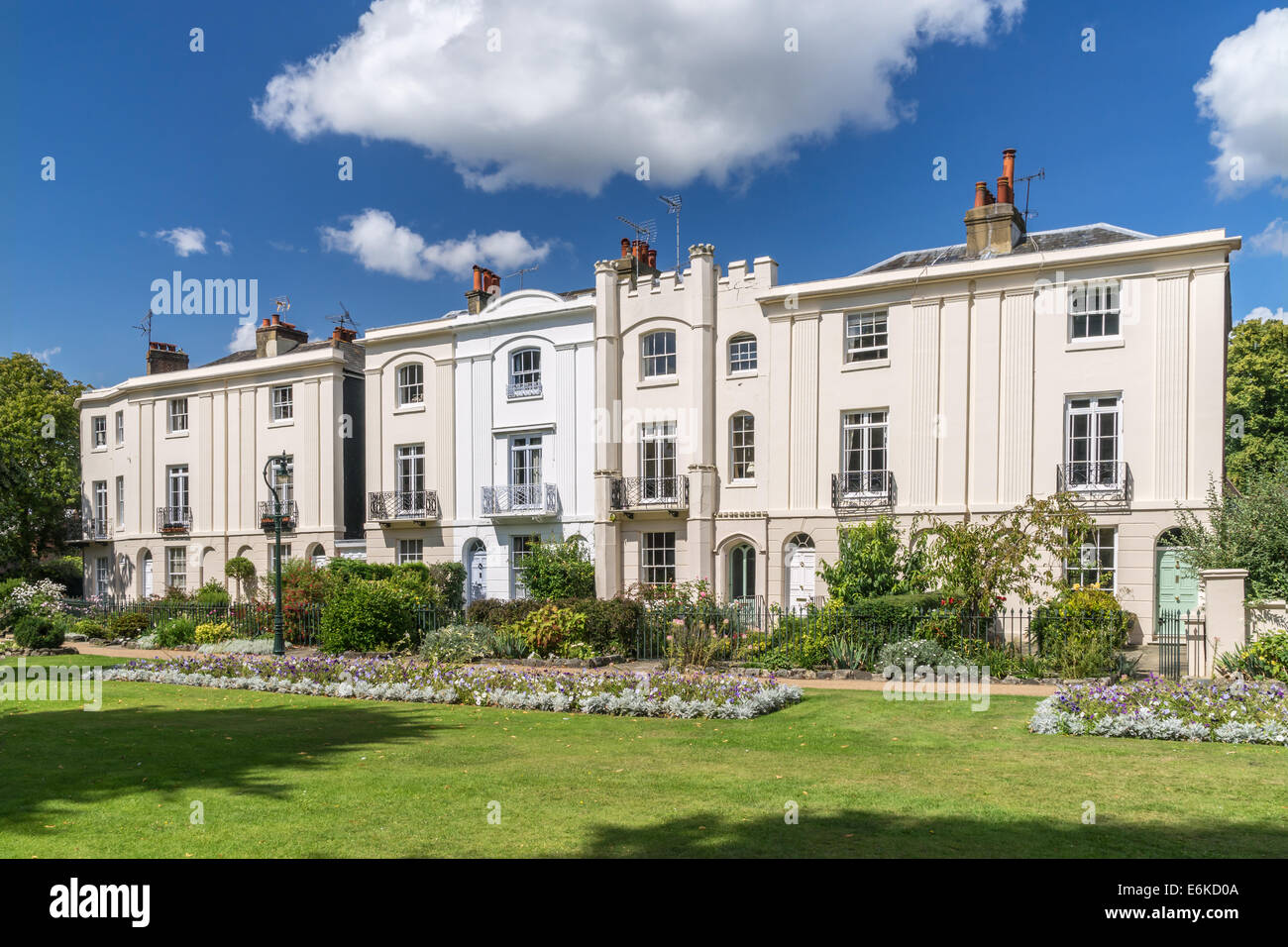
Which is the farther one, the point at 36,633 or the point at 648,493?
the point at 648,493

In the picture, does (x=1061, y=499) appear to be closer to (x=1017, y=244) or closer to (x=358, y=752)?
(x=1017, y=244)

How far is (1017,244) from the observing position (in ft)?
81.9

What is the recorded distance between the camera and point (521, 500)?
2956 centimetres

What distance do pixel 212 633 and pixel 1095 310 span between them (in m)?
23.6

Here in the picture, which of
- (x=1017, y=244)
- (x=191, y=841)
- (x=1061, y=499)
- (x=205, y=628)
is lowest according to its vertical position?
(x=205, y=628)

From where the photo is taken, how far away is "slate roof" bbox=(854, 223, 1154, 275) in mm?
23703

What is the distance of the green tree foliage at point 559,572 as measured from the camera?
2698 cm

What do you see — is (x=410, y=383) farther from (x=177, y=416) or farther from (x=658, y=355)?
(x=177, y=416)

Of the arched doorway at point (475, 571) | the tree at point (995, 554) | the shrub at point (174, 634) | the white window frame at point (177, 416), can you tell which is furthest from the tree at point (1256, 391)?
the white window frame at point (177, 416)

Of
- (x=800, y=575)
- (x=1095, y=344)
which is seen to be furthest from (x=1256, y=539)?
(x=800, y=575)

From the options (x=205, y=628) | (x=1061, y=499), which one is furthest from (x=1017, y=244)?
(x=205, y=628)

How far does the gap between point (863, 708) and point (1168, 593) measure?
38.8ft


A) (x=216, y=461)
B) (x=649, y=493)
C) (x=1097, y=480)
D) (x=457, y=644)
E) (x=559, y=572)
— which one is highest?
(x=216, y=461)

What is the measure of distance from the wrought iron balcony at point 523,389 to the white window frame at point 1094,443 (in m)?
15.3
